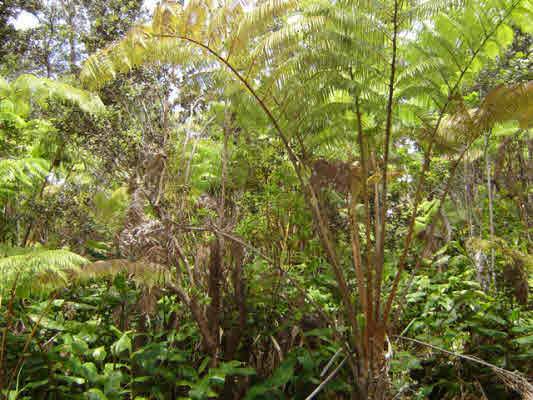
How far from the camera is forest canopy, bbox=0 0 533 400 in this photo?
2.90 metres

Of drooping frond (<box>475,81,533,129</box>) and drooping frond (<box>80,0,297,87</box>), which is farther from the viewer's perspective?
drooping frond (<box>475,81,533,129</box>)

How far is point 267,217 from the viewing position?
3.93 meters

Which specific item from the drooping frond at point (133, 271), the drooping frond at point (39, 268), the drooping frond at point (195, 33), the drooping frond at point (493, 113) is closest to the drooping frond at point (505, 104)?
the drooping frond at point (493, 113)

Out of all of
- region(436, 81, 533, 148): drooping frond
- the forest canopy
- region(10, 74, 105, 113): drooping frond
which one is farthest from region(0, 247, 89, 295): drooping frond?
region(436, 81, 533, 148): drooping frond

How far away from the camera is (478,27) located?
9.99ft

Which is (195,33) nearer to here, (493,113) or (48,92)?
(48,92)

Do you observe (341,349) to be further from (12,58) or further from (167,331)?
(12,58)

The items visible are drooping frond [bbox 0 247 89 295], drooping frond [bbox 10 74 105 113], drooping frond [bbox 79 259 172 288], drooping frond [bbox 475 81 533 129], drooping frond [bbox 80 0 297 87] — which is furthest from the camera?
drooping frond [bbox 10 74 105 113]


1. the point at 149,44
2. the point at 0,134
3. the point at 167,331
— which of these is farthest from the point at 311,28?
the point at 0,134

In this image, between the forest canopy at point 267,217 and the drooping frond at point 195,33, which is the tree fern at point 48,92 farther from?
the drooping frond at point 195,33

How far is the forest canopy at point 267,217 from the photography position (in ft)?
9.52

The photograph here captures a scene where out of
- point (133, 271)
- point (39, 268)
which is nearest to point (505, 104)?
point (133, 271)

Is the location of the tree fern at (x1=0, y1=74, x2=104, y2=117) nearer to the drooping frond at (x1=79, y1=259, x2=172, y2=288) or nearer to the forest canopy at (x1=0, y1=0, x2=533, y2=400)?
the forest canopy at (x1=0, y1=0, x2=533, y2=400)

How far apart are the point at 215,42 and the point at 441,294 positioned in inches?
104
